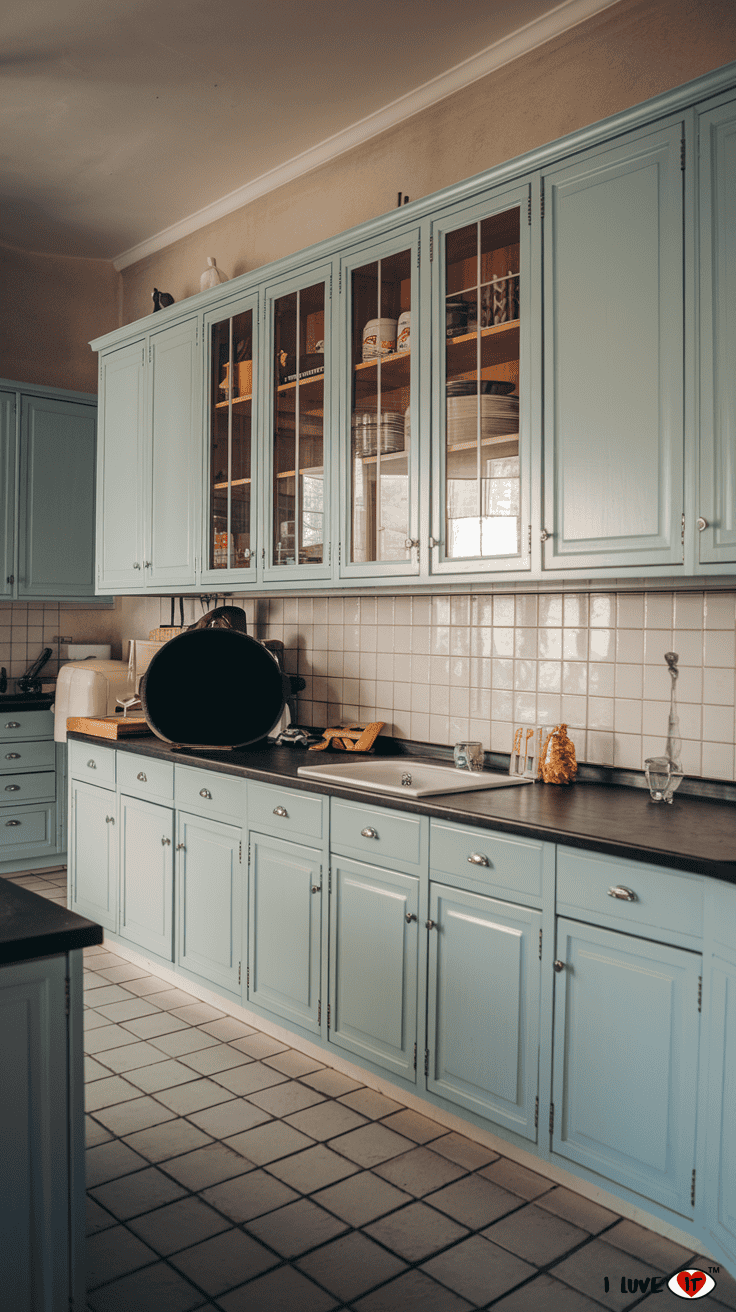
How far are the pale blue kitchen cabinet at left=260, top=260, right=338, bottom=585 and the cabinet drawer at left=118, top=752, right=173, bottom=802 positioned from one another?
0.80 meters

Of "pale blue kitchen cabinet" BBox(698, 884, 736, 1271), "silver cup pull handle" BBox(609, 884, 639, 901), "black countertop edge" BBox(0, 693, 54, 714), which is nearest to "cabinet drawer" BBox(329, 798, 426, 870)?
"silver cup pull handle" BBox(609, 884, 639, 901)

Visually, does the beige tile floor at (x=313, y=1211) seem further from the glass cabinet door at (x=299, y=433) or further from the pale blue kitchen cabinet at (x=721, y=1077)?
the glass cabinet door at (x=299, y=433)

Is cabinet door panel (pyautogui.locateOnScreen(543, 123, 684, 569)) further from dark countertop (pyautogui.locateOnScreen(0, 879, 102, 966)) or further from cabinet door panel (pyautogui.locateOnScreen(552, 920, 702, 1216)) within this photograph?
dark countertop (pyautogui.locateOnScreen(0, 879, 102, 966))

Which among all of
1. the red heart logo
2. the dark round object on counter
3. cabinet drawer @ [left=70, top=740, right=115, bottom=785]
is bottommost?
the red heart logo

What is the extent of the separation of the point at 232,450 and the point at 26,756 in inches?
85.1

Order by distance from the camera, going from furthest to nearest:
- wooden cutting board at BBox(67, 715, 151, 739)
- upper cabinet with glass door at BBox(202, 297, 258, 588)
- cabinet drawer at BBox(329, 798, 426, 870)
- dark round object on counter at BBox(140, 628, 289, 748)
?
1. wooden cutting board at BBox(67, 715, 151, 739)
2. upper cabinet with glass door at BBox(202, 297, 258, 588)
3. dark round object on counter at BBox(140, 628, 289, 748)
4. cabinet drawer at BBox(329, 798, 426, 870)

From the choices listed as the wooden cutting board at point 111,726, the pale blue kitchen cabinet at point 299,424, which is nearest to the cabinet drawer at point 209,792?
the wooden cutting board at point 111,726

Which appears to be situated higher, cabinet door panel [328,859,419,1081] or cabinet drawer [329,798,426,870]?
cabinet drawer [329,798,426,870]

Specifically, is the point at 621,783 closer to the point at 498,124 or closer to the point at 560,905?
the point at 560,905

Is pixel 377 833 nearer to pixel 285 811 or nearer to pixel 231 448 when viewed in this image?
pixel 285 811

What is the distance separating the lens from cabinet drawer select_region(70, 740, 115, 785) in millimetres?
3691

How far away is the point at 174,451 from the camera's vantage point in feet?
12.6

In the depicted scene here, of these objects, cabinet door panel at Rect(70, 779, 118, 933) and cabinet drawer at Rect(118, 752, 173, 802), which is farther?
cabinet door panel at Rect(70, 779, 118, 933)

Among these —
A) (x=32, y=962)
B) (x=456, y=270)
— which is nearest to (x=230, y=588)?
(x=456, y=270)
